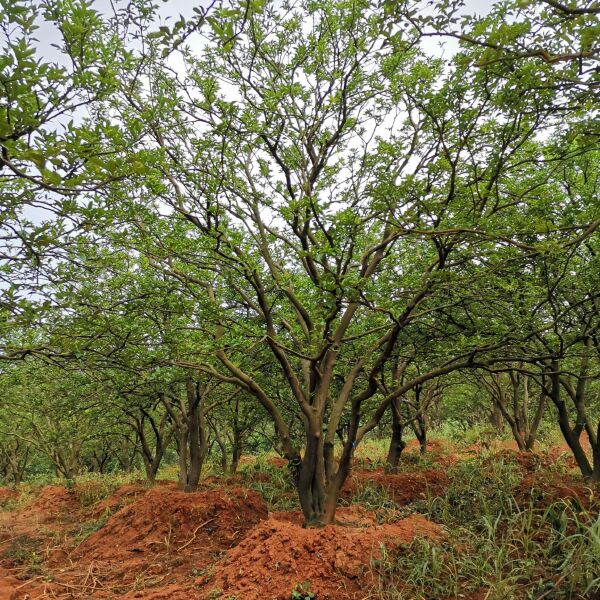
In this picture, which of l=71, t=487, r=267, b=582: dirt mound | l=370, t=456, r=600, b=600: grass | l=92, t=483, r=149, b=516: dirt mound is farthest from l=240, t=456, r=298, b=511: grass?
l=370, t=456, r=600, b=600: grass

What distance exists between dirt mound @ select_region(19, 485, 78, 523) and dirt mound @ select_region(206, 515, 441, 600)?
341 inches

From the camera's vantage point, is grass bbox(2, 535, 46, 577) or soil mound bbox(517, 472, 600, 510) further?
grass bbox(2, 535, 46, 577)

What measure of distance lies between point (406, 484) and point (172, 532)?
13.5 ft

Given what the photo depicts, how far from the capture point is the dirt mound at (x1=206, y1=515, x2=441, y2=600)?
16.2 ft

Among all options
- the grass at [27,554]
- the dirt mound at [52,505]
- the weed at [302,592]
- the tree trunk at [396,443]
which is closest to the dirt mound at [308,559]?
the weed at [302,592]

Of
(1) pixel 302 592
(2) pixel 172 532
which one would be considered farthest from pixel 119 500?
(1) pixel 302 592

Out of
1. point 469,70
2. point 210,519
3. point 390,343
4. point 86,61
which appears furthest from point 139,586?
point 469,70

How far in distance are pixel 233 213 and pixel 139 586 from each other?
522 cm

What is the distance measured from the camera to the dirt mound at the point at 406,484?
8.15m

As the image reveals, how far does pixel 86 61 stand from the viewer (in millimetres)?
3955

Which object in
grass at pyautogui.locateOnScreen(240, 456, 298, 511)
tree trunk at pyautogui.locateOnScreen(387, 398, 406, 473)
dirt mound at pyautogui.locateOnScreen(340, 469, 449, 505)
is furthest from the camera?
tree trunk at pyautogui.locateOnScreen(387, 398, 406, 473)

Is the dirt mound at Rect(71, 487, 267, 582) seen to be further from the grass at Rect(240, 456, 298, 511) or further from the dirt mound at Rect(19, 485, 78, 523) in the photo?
the dirt mound at Rect(19, 485, 78, 523)

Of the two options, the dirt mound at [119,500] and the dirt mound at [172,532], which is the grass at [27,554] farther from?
the dirt mound at [119,500]

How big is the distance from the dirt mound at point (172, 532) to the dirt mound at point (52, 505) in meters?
4.47
